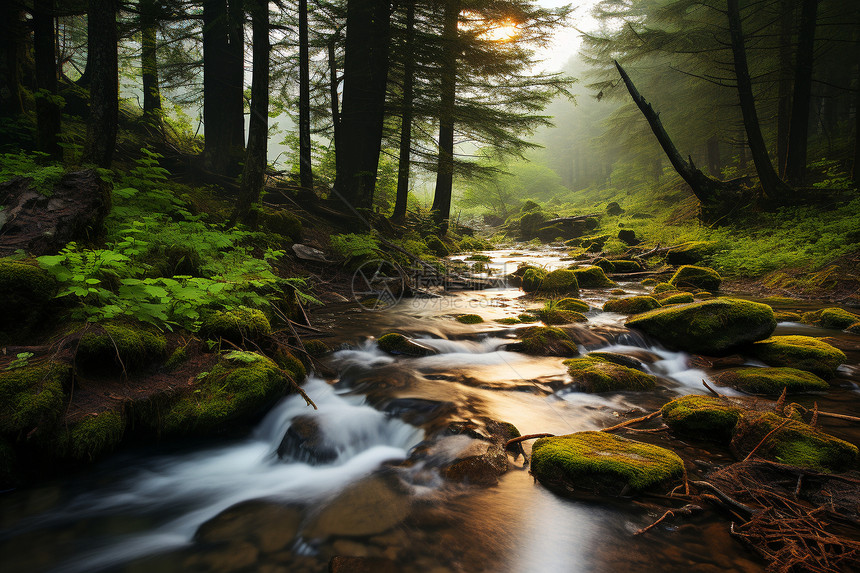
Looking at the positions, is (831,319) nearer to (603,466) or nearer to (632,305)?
(632,305)

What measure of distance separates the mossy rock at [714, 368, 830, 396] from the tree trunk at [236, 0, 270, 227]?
7.83 metres

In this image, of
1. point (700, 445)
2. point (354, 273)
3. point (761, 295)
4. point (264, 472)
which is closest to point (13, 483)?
point (264, 472)

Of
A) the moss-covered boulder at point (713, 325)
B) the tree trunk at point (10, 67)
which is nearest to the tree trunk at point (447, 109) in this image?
the moss-covered boulder at point (713, 325)

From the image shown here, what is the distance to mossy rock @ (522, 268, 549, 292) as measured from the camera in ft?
30.9

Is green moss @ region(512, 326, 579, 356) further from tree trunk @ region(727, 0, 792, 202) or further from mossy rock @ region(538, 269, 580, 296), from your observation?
tree trunk @ region(727, 0, 792, 202)

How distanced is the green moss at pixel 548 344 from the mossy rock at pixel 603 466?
2.50 metres

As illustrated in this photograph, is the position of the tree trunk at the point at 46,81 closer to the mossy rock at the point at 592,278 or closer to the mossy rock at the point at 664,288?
the mossy rock at the point at 592,278

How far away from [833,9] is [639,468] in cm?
2263

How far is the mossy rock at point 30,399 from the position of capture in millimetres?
2135

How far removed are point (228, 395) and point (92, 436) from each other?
815 mm

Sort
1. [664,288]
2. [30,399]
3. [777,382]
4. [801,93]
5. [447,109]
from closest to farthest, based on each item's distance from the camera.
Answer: [30,399] → [777,382] → [664,288] → [801,93] → [447,109]

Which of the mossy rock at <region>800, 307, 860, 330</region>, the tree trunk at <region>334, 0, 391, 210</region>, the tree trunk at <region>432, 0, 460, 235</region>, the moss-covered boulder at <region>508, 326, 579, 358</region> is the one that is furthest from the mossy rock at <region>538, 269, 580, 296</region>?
the tree trunk at <region>432, 0, 460, 235</region>

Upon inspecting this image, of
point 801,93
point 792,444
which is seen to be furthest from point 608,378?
point 801,93

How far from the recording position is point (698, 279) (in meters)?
8.52
